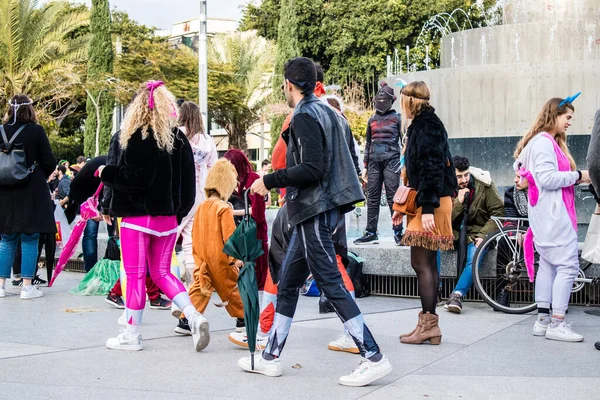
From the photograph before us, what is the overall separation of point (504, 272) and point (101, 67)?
34767mm

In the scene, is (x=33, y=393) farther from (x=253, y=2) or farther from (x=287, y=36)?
(x=253, y=2)

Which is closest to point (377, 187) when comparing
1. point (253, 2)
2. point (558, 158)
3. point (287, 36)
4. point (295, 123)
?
point (558, 158)

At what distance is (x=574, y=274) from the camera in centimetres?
656

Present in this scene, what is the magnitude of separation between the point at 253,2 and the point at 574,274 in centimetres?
4775

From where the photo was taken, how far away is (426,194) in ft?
20.0

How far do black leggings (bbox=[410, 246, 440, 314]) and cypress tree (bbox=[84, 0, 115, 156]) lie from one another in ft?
114

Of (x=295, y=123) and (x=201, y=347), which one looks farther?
(x=201, y=347)

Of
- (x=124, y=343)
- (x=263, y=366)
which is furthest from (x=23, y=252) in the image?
(x=263, y=366)

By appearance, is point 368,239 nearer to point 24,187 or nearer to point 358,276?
point 358,276

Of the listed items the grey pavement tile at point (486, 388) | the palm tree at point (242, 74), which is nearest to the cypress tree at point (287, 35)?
the palm tree at point (242, 74)

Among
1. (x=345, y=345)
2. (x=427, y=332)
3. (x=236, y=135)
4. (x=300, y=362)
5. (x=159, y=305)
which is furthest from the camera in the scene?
(x=236, y=135)

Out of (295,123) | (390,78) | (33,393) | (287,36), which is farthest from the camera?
(287,36)

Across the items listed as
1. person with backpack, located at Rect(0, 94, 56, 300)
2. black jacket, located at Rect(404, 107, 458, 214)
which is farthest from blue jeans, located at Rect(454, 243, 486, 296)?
person with backpack, located at Rect(0, 94, 56, 300)

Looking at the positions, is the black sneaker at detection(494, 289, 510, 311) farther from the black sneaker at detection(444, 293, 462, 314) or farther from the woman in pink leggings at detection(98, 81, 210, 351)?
the woman in pink leggings at detection(98, 81, 210, 351)
